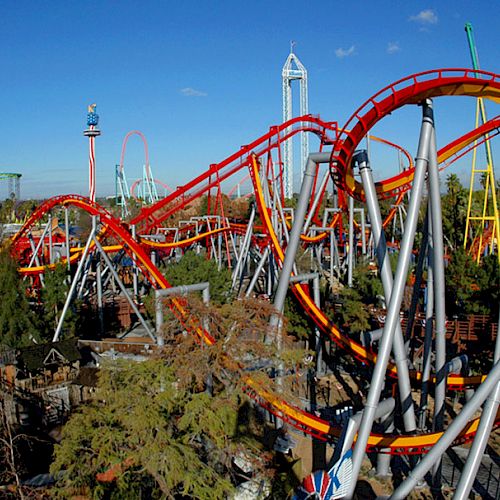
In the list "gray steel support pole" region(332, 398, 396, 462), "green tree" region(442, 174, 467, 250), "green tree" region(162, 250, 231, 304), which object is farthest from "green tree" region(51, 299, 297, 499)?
"green tree" region(442, 174, 467, 250)

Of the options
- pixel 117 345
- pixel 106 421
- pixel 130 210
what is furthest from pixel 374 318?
pixel 130 210

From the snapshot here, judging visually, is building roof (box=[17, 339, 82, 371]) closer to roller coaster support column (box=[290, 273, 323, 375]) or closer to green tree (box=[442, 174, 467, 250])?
roller coaster support column (box=[290, 273, 323, 375])

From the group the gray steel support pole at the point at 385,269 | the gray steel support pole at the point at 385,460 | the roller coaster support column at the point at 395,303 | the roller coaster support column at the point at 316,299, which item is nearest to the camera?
the roller coaster support column at the point at 395,303

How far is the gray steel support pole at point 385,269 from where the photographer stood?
30.3 feet

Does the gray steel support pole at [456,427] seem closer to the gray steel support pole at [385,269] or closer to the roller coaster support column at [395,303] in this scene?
the roller coaster support column at [395,303]

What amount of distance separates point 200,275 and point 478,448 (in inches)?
462

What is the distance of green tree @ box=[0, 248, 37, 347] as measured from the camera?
1562cm

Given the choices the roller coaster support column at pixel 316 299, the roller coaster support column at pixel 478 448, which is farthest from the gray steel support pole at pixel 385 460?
the roller coaster support column at pixel 316 299

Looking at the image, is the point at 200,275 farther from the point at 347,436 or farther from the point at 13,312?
the point at 347,436

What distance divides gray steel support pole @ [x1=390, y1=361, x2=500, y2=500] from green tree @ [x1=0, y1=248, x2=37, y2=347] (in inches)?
459

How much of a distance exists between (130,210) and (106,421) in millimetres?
44676

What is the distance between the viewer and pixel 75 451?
26.2ft

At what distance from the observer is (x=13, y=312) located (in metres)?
15.9

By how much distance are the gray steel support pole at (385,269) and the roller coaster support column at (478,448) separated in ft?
5.78
